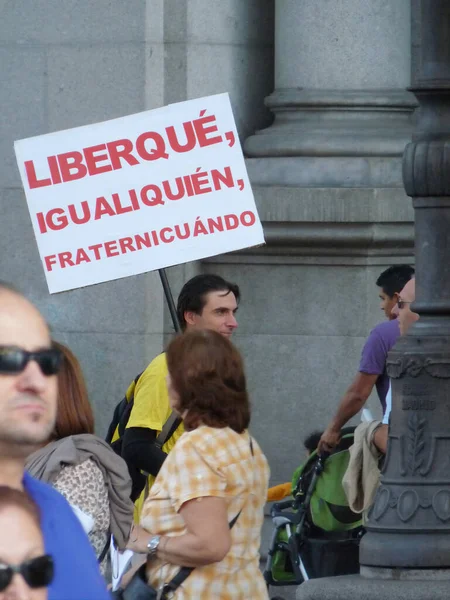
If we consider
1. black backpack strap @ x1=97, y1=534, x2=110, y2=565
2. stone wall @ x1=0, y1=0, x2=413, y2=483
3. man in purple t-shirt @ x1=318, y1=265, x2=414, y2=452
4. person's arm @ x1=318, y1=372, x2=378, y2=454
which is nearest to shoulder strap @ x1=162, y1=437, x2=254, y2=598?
black backpack strap @ x1=97, y1=534, x2=110, y2=565

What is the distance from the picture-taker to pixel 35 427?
9.22ft

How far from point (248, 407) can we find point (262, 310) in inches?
174

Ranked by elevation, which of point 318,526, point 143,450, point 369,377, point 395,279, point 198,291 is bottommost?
point 318,526

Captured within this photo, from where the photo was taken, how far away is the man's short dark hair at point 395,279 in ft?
28.0

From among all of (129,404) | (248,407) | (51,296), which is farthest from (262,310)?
(248,407)

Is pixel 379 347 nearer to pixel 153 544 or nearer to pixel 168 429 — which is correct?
pixel 168 429

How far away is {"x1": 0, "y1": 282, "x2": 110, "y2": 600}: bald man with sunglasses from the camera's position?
2809 mm

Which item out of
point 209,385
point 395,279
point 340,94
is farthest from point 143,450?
point 340,94

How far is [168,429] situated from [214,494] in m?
1.76

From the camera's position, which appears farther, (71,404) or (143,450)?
(143,450)

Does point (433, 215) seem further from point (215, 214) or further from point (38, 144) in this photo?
point (38, 144)

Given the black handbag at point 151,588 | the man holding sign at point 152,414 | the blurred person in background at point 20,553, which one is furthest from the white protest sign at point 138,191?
the blurred person in background at point 20,553

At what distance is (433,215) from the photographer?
6.82m

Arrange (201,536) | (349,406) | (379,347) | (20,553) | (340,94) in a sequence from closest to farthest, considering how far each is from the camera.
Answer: (20,553), (201,536), (379,347), (349,406), (340,94)
